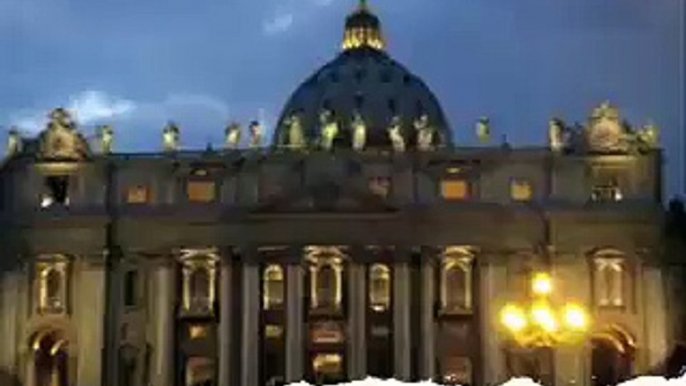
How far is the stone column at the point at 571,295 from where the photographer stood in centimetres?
6438

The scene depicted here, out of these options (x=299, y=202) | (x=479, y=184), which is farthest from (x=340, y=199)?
(x=479, y=184)

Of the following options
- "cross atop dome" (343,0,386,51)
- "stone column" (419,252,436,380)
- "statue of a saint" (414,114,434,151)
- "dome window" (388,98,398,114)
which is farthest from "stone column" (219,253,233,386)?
"cross atop dome" (343,0,386,51)

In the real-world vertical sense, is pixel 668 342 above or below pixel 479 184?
below

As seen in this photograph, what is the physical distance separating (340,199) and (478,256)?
644 cm

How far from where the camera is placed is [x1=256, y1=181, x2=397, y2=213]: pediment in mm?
66375

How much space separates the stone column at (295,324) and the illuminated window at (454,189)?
7.24m

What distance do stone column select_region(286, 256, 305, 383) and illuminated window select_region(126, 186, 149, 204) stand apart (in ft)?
25.4

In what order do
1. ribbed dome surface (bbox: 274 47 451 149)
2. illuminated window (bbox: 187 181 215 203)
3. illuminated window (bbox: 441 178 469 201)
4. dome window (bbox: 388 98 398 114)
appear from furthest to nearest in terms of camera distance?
1. dome window (bbox: 388 98 398 114)
2. ribbed dome surface (bbox: 274 47 451 149)
3. illuminated window (bbox: 187 181 215 203)
4. illuminated window (bbox: 441 178 469 201)

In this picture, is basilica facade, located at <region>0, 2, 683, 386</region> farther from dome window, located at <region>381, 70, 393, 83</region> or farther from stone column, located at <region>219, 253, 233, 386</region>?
dome window, located at <region>381, 70, 393, 83</region>

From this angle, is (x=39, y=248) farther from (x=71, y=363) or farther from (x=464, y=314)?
(x=464, y=314)

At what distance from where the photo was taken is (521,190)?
6725cm

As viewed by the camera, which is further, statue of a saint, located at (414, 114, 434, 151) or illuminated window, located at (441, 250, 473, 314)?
statue of a saint, located at (414, 114, 434, 151)

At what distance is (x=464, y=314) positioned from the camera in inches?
2584

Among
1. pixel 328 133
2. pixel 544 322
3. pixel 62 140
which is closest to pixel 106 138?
pixel 62 140
